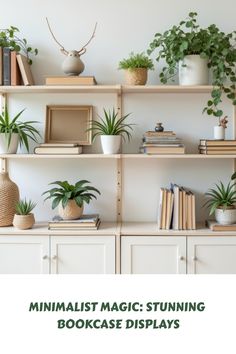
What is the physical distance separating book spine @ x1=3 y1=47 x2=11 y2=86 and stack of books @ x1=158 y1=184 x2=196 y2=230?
110 cm

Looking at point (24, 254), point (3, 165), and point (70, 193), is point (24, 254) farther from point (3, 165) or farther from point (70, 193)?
point (3, 165)

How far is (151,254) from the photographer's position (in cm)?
255

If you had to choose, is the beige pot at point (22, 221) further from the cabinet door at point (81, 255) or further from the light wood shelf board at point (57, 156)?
the light wood shelf board at point (57, 156)

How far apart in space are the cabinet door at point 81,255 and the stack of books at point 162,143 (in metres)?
0.55

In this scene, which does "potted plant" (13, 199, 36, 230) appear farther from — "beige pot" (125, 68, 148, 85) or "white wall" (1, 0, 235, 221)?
"beige pot" (125, 68, 148, 85)

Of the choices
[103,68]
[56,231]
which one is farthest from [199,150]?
[56,231]

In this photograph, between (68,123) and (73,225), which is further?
(68,123)

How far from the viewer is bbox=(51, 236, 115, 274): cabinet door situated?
8.37ft

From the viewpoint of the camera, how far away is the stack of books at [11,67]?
264cm

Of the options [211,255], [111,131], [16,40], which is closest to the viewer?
[211,255]

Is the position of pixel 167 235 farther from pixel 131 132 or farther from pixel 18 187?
pixel 18 187

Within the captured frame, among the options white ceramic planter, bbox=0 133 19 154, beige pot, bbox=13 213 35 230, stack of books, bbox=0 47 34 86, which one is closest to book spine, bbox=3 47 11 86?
stack of books, bbox=0 47 34 86

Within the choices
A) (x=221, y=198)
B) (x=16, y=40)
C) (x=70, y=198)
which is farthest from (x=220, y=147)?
(x=16, y=40)

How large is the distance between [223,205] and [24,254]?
3.81ft
